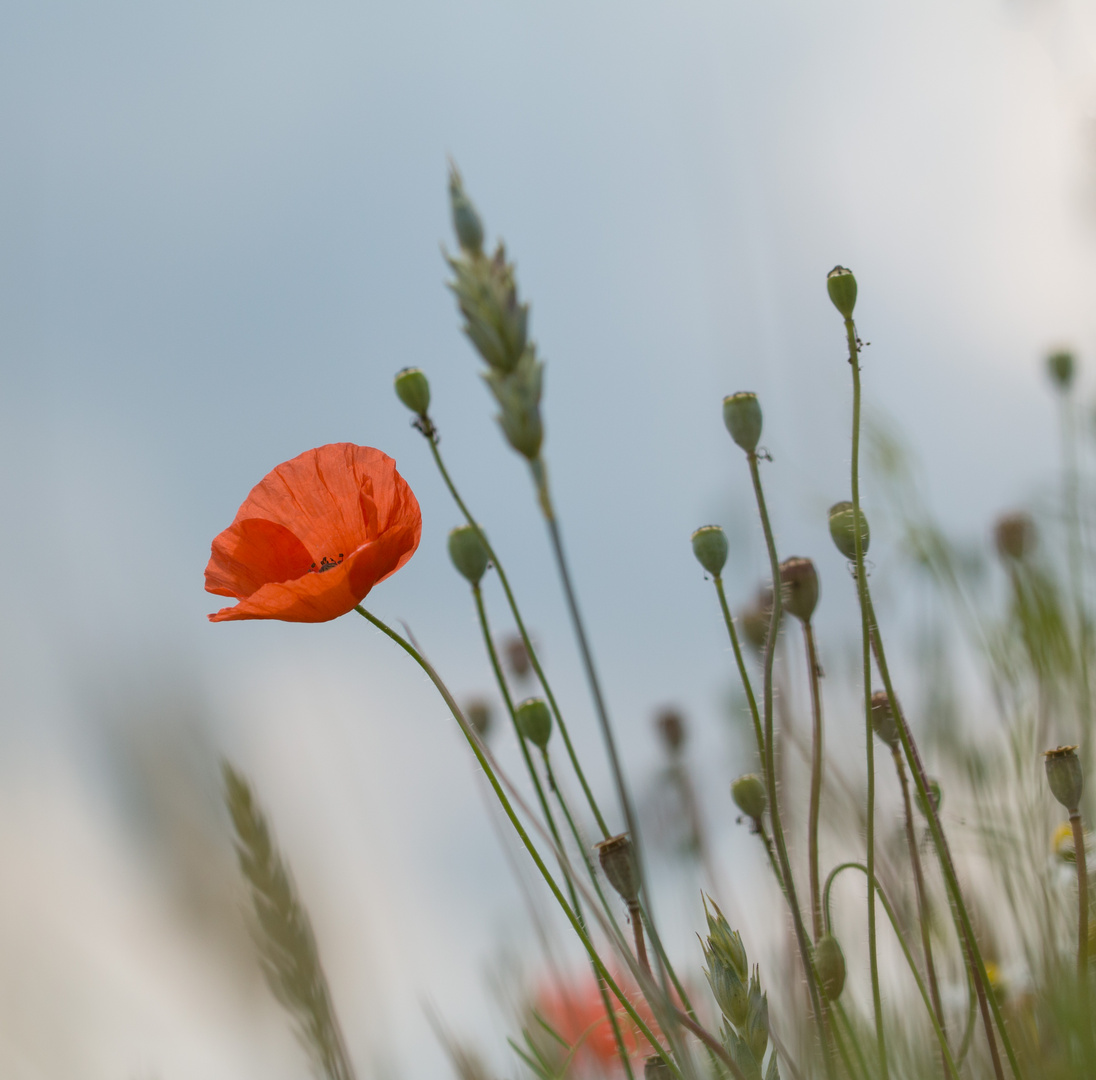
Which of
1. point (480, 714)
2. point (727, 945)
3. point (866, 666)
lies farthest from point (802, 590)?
point (480, 714)

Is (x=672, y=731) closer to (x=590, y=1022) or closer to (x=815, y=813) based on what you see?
(x=590, y=1022)

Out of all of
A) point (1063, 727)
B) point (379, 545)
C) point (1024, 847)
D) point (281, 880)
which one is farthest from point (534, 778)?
point (1063, 727)

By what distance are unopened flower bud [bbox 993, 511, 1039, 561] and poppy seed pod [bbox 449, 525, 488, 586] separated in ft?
4.31

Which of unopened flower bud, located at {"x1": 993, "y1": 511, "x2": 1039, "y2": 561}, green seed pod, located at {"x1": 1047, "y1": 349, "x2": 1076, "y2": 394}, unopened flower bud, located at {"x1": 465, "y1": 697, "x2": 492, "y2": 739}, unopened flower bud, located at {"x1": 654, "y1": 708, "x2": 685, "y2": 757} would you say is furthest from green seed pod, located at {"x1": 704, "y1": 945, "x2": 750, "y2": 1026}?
green seed pod, located at {"x1": 1047, "y1": 349, "x2": 1076, "y2": 394}

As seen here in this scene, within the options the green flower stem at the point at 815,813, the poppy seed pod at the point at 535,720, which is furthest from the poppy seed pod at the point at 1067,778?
the poppy seed pod at the point at 535,720

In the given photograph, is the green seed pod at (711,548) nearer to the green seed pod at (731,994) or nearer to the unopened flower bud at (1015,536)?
the green seed pod at (731,994)

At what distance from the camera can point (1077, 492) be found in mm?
2121

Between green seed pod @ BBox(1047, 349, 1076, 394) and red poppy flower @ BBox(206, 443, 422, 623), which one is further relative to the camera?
green seed pod @ BBox(1047, 349, 1076, 394)

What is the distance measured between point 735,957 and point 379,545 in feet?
2.01

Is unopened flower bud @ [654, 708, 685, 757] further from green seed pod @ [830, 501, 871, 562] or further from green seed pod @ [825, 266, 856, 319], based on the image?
green seed pod @ [825, 266, 856, 319]

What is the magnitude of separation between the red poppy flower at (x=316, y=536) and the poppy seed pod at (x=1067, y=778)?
2.57ft

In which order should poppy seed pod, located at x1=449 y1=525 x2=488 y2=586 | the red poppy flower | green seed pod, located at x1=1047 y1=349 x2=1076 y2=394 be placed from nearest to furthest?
the red poppy flower < poppy seed pod, located at x1=449 y1=525 x2=488 y2=586 < green seed pod, located at x1=1047 y1=349 x2=1076 y2=394

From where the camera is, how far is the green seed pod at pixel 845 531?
42.5 inches

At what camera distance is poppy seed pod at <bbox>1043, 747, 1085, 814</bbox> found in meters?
1.05
